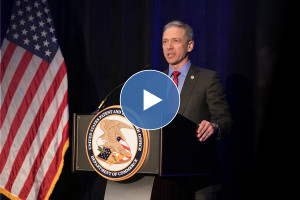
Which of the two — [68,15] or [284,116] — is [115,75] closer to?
[68,15]

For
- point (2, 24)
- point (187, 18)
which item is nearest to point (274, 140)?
point (187, 18)

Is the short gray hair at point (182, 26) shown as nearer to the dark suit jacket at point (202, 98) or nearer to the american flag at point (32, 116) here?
the dark suit jacket at point (202, 98)

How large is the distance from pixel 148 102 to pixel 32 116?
2122mm

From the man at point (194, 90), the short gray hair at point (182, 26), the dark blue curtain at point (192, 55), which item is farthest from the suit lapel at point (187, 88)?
the dark blue curtain at point (192, 55)

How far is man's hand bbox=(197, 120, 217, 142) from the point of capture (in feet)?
5.97

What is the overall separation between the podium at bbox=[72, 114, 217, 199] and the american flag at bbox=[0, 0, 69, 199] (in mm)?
1673

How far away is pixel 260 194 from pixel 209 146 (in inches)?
39.2

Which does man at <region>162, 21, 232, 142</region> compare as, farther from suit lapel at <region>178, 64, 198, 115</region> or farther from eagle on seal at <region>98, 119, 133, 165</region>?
eagle on seal at <region>98, 119, 133, 165</region>

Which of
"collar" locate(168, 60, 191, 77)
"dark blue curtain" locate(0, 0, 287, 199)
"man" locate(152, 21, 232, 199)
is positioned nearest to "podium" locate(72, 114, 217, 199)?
"man" locate(152, 21, 232, 199)

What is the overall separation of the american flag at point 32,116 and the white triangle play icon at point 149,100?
197 centimetres

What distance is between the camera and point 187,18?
333 centimetres

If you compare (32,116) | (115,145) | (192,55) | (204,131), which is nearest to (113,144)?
(115,145)

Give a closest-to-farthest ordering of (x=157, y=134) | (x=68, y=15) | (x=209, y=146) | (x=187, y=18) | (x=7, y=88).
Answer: (x=157, y=134), (x=209, y=146), (x=187, y=18), (x=7, y=88), (x=68, y=15)

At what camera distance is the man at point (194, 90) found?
82.5 inches
